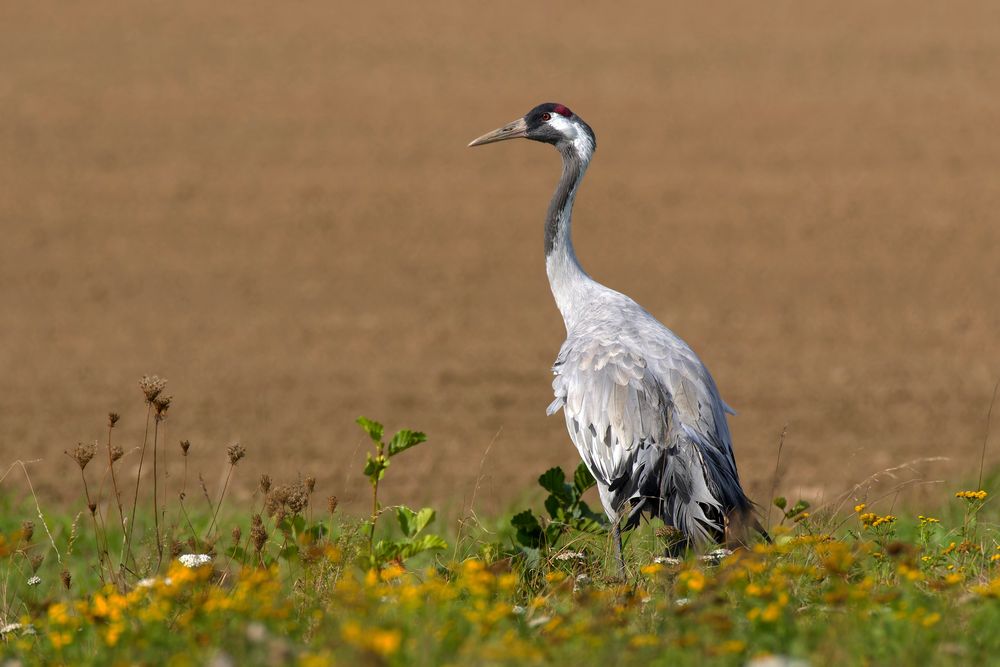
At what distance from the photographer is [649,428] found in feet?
17.8

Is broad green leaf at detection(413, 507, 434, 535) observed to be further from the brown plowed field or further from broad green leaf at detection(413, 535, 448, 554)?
the brown plowed field

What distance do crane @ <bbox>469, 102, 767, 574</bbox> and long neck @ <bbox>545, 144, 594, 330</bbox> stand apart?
1.08ft

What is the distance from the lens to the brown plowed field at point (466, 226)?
34.3 feet

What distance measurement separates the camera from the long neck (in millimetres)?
6637

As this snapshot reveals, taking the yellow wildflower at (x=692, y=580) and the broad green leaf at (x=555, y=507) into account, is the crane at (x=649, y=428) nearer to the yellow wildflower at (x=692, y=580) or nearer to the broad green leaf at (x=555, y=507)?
the broad green leaf at (x=555, y=507)

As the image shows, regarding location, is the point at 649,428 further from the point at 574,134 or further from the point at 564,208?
the point at 574,134

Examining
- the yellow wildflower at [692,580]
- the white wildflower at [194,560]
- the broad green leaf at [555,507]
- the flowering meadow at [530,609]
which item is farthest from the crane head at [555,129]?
the yellow wildflower at [692,580]

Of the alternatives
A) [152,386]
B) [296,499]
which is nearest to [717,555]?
[296,499]

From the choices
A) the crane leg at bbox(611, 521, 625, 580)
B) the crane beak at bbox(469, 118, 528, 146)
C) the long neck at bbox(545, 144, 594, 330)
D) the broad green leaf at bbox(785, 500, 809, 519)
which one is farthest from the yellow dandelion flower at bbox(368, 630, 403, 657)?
the crane beak at bbox(469, 118, 528, 146)

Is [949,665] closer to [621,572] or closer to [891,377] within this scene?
[621,572]

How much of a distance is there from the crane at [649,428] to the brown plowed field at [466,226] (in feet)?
2.97

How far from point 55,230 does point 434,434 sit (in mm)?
8746

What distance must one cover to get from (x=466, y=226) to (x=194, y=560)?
1319 cm

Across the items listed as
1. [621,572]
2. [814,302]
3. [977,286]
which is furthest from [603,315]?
[977,286]
